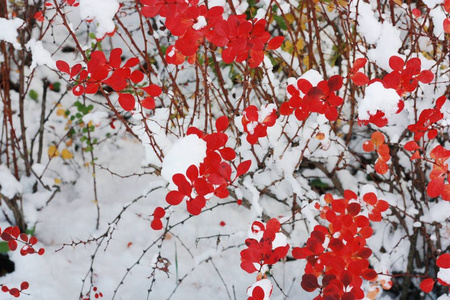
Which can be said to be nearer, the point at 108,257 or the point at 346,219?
the point at 346,219

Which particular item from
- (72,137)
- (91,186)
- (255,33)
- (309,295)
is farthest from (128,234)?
(255,33)

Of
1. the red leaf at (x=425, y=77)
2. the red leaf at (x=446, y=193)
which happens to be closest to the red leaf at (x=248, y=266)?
the red leaf at (x=446, y=193)

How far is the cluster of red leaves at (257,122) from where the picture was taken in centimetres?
115

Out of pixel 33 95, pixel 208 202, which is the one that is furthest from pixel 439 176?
pixel 33 95

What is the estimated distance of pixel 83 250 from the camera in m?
1.96

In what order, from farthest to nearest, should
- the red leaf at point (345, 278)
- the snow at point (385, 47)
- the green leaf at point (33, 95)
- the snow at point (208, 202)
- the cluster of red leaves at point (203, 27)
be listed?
1. the green leaf at point (33, 95)
2. the snow at point (208, 202)
3. the snow at point (385, 47)
4. the red leaf at point (345, 278)
5. the cluster of red leaves at point (203, 27)

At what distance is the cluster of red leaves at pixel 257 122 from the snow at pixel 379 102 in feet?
0.97

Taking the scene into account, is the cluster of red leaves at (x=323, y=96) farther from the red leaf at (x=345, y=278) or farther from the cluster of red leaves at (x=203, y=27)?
the red leaf at (x=345, y=278)

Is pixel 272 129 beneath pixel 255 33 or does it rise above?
above

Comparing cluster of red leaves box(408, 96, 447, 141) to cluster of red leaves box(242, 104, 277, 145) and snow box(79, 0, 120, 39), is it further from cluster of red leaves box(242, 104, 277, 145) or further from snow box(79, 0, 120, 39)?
snow box(79, 0, 120, 39)

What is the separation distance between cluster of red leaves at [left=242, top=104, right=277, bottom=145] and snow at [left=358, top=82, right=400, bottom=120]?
0.97 ft

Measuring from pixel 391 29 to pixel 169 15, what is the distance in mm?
789

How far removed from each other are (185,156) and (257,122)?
270 mm

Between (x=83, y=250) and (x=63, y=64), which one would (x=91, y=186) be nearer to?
(x=83, y=250)
